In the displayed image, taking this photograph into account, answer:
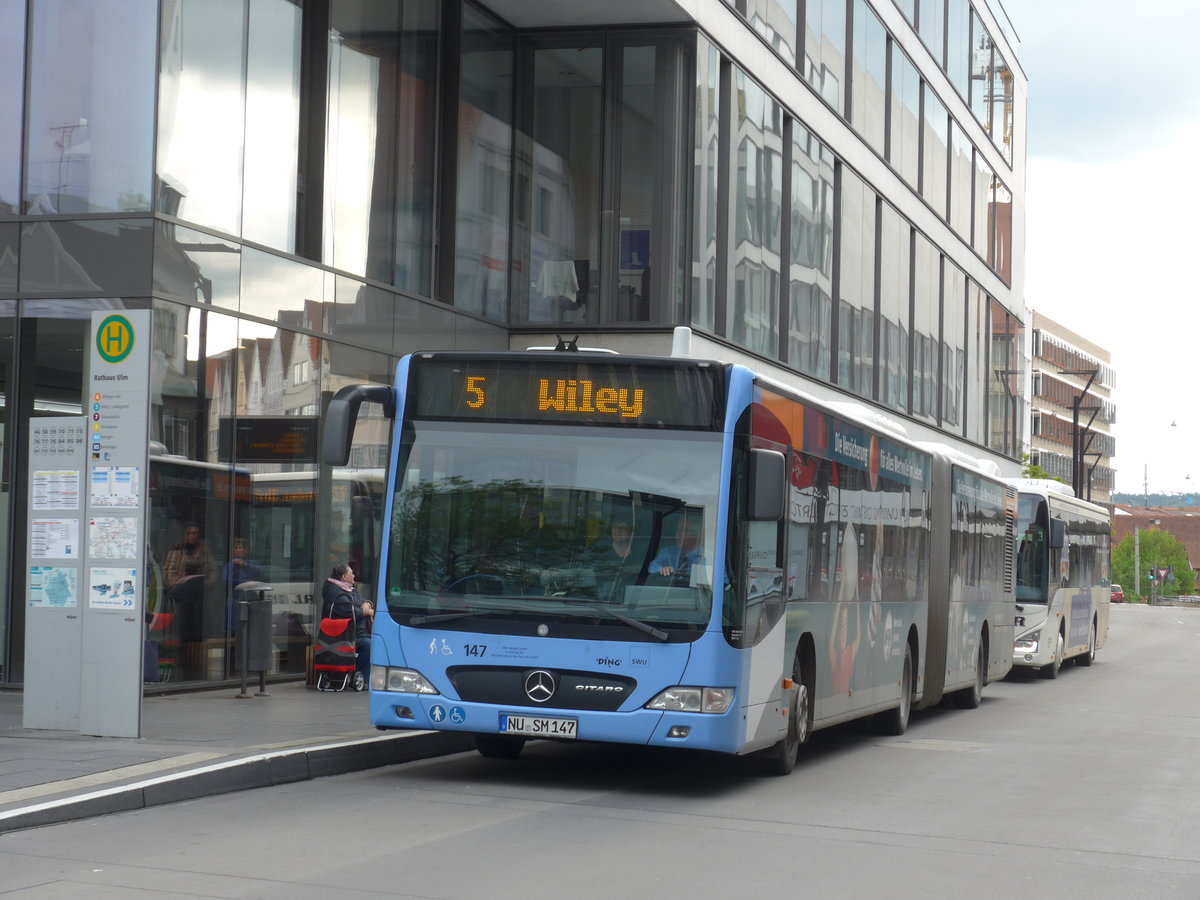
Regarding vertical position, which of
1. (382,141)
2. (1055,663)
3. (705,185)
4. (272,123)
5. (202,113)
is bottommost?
(1055,663)

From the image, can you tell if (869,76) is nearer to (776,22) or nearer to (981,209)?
(776,22)

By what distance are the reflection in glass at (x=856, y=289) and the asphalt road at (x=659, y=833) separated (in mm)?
19034

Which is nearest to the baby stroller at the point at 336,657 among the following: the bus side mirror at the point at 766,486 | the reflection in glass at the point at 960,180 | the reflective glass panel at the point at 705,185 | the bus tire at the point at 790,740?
the bus tire at the point at 790,740

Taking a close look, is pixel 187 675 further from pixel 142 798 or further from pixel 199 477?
pixel 142 798

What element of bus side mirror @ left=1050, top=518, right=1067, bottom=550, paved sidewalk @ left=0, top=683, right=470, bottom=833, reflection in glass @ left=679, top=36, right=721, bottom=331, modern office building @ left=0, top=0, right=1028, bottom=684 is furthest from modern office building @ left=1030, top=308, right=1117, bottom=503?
paved sidewalk @ left=0, top=683, right=470, bottom=833

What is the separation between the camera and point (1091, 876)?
28.5ft

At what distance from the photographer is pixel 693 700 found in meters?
10.8

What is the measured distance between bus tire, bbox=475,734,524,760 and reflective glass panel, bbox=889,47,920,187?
2647 centimetres

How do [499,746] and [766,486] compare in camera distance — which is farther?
[499,746]

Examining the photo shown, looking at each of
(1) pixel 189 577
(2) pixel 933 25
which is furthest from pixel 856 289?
(1) pixel 189 577

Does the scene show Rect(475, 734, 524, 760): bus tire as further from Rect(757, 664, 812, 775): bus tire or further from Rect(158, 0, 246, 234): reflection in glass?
Rect(158, 0, 246, 234): reflection in glass

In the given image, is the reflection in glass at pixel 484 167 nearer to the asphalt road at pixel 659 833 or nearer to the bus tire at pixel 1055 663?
the asphalt road at pixel 659 833

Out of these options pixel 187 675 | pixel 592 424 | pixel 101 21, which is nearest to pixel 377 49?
pixel 101 21

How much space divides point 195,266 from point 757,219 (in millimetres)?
13031
